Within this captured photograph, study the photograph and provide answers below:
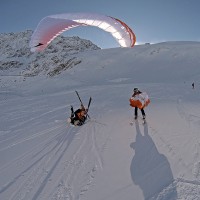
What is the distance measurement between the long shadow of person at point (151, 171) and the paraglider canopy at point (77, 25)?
218 inches

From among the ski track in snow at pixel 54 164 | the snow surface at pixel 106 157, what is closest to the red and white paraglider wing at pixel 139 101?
the snow surface at pixel 106 157

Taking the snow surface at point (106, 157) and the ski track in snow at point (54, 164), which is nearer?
the snow surface at point (106, 157)

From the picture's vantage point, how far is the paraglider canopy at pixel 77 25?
10.8 metres

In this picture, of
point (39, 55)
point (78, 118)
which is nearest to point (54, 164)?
point (78, 118)

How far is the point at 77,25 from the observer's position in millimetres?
11391

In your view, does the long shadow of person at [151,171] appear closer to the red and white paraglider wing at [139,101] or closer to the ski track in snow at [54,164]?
the ski track in snow at [54,164]

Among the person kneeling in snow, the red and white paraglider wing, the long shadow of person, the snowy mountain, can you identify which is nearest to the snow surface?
the long shadow of person

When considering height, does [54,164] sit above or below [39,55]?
below

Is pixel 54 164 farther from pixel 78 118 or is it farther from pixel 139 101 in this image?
pixel 139 101

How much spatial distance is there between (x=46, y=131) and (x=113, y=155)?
14.3ft

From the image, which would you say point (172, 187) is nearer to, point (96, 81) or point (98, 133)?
point (98, 133)

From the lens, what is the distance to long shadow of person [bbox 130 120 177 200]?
5281 mm

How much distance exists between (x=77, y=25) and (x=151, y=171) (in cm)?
744

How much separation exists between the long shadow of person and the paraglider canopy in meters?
5.54
